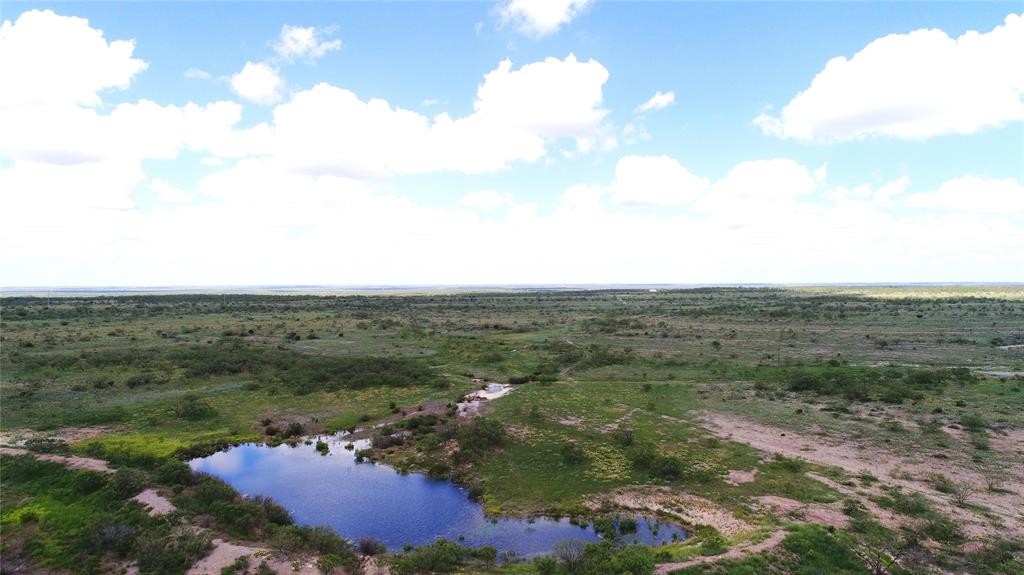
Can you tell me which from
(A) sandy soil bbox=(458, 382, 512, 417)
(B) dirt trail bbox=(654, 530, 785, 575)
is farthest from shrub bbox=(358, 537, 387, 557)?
(A) sandy soil bbox=(458, 382, 512, 417)

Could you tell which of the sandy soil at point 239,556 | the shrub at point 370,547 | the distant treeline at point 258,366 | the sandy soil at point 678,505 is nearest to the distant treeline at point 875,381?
the sandy soil at point 678,505

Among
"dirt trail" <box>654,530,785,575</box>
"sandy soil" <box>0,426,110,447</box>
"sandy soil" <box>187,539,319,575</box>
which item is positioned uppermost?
"sandy soil" <box>0,426,110,447</box>

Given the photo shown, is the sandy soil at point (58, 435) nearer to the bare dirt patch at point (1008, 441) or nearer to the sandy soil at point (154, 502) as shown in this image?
the sandy soil at point (154, 502)

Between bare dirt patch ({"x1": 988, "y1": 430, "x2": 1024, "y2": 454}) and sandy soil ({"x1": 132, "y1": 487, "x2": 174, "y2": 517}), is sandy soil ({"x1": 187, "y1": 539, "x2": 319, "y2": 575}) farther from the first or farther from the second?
bare dirt patch ({"x1": 988, "y1": 430, "x2": 1024, "y2": 454})

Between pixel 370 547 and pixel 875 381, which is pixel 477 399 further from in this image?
pixel 875 381

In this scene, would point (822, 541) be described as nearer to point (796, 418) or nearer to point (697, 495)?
point (697, 495)

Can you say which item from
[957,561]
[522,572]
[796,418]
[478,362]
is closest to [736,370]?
[796,418]
